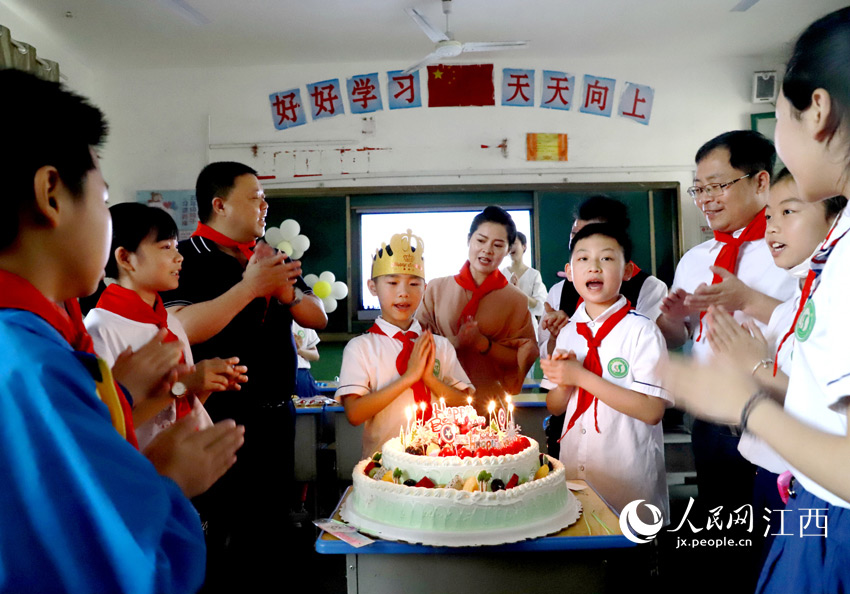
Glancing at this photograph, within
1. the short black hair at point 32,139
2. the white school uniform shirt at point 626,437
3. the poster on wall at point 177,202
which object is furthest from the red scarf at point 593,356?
the poster on wall at point 177,202

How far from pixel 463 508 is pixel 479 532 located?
0.07 m

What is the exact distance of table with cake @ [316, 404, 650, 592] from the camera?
5.08 ft

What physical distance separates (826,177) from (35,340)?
1.21 m

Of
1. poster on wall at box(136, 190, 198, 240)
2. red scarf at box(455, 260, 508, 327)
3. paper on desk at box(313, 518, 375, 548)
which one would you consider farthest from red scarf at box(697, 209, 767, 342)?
poster on wall at box(136, 190, 198, 240)

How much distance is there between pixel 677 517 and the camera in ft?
12.0

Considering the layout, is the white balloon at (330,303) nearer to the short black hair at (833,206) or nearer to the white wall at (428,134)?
the white wall at (428,134)

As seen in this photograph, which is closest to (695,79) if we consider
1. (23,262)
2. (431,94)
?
(431,94)

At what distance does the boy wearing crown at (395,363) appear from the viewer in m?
2.26

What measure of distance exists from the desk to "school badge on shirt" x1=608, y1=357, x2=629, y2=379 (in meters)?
0.65

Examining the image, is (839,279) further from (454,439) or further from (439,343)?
(439,343)

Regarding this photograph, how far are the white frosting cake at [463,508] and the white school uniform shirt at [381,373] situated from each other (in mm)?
541

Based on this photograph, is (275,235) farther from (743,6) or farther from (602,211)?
(743,6)

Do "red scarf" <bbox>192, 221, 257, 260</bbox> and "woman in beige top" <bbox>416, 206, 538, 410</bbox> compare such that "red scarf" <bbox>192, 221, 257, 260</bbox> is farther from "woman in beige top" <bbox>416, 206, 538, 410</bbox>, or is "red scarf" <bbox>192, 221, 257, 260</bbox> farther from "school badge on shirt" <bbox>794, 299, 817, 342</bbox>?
"school badge on shirt" <bbox>794, 299, 817, 342</bbox>

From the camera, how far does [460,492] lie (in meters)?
1.62
